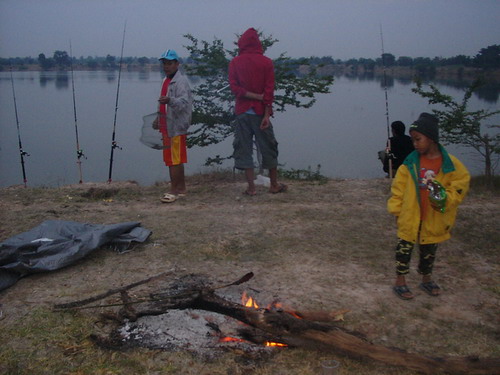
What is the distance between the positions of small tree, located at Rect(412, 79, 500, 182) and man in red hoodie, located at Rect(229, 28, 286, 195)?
381 cm

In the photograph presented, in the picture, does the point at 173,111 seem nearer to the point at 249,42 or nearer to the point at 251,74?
the point at 251,74

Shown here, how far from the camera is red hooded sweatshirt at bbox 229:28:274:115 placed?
6.21 m

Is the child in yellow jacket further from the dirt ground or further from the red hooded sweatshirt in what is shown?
the red hooded sweatshirt

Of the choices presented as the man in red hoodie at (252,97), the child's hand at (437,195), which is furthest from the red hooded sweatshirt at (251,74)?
the child's hand at (437,195)

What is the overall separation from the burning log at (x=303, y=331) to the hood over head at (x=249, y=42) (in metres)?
3.88

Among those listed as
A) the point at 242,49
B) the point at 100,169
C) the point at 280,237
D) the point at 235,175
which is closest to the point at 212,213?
the point at 280,237

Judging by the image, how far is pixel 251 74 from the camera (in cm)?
620

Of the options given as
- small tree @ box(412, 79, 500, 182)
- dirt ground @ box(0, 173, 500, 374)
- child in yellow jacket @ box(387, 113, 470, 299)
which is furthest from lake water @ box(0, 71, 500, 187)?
child in yellow jacket @ box(387, 113, 470, 299)

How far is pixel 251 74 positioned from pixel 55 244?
333cm

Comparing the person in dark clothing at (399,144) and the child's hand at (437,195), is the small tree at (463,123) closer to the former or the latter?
the person in dark clothing at (399,144)

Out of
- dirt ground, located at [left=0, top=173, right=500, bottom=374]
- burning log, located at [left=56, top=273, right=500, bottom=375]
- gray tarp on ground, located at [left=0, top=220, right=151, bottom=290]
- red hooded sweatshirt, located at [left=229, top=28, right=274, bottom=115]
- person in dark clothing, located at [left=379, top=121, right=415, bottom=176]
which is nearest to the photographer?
burning log, located at [left=56, top=273, right=500, bottom=375]

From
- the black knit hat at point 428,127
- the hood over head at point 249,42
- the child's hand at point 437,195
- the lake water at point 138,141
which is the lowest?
the lake water at point 138,141

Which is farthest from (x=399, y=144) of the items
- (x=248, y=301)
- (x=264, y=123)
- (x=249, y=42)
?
(x=248, y=301)

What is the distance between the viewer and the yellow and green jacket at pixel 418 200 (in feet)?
11.5
